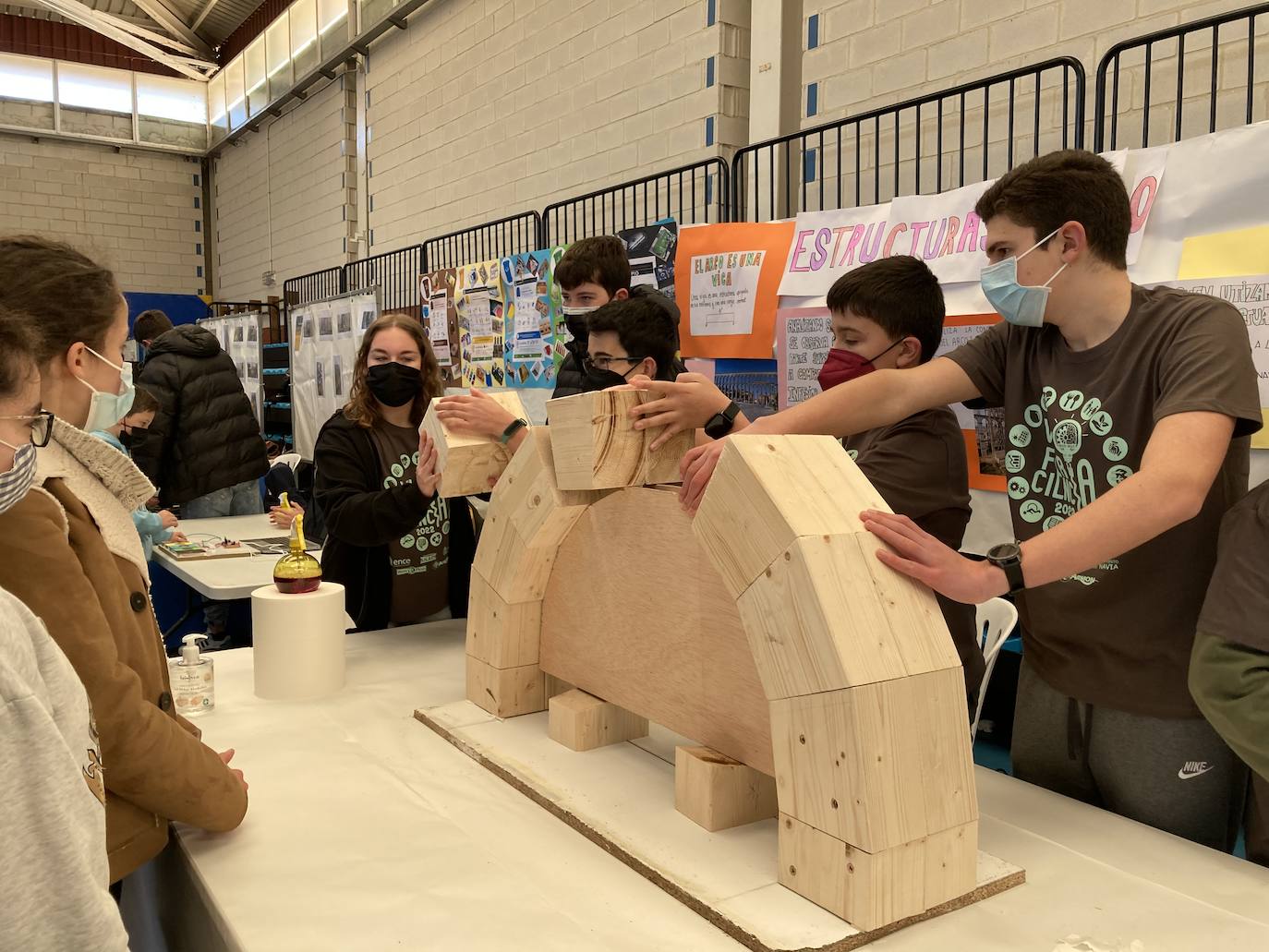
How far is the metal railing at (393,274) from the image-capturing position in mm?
7844

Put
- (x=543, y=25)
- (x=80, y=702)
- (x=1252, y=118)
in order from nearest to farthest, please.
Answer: (x=80, y=702) → (x=1252, y=118) → (x=543, y=25)

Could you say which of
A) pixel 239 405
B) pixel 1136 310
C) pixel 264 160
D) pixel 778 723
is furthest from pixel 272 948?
pixel 264 160

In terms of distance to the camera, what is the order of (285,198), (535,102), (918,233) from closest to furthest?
(918,233) < (535,102) < (285,198)

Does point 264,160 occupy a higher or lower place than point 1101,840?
higher

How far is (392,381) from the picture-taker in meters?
2.54

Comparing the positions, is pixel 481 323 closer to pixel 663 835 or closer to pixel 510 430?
pixel 510 430

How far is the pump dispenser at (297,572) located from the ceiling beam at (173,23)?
12617 millimetres

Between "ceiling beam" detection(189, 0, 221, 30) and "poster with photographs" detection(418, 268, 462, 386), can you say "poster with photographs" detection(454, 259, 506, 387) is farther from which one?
"ceiling beam" detection(189, 0, 221, 30)

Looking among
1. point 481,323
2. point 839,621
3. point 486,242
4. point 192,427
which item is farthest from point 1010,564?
point 486,242

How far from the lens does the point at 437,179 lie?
7.86 meters

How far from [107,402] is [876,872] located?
131 cm

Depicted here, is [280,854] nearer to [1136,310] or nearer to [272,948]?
[272,948]

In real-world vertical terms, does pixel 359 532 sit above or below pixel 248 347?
below

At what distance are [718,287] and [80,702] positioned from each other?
3.41m
